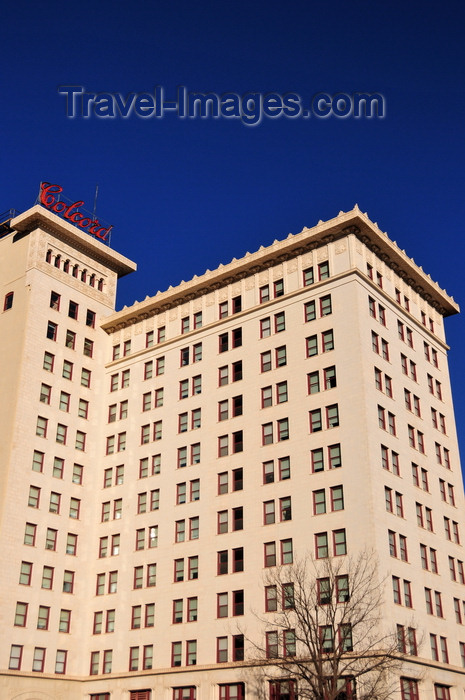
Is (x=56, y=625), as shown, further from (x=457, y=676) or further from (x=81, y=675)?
(x=457, y=676)

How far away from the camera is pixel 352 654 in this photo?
54.1m

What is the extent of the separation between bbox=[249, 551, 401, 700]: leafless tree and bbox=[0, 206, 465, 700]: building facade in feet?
3.35

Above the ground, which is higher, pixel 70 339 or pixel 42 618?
pixel 70 339

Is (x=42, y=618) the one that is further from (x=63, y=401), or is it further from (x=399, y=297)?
(x=399, y=297)

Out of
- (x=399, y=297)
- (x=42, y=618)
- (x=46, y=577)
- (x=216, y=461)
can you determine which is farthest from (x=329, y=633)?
(x=399, y=297)

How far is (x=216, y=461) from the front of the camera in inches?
2709

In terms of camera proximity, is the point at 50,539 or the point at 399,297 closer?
the point at 50,539

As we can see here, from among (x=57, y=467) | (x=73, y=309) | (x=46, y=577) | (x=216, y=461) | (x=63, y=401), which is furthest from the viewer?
(x=73, y=309)

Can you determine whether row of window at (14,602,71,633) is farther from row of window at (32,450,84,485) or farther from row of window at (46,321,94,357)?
row of window at (46,321,94,357)

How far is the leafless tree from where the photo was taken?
2063 inches

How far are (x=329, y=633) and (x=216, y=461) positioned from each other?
60.2 feet

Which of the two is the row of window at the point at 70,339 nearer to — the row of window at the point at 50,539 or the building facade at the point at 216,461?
the building facade at the point at 216,461

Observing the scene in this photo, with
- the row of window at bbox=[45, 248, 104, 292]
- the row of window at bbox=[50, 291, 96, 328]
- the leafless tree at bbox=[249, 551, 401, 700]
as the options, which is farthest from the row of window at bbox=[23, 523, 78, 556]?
the row of window at bbox=[45, 248, 104, 292]

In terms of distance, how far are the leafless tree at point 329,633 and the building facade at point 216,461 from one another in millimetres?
1023
